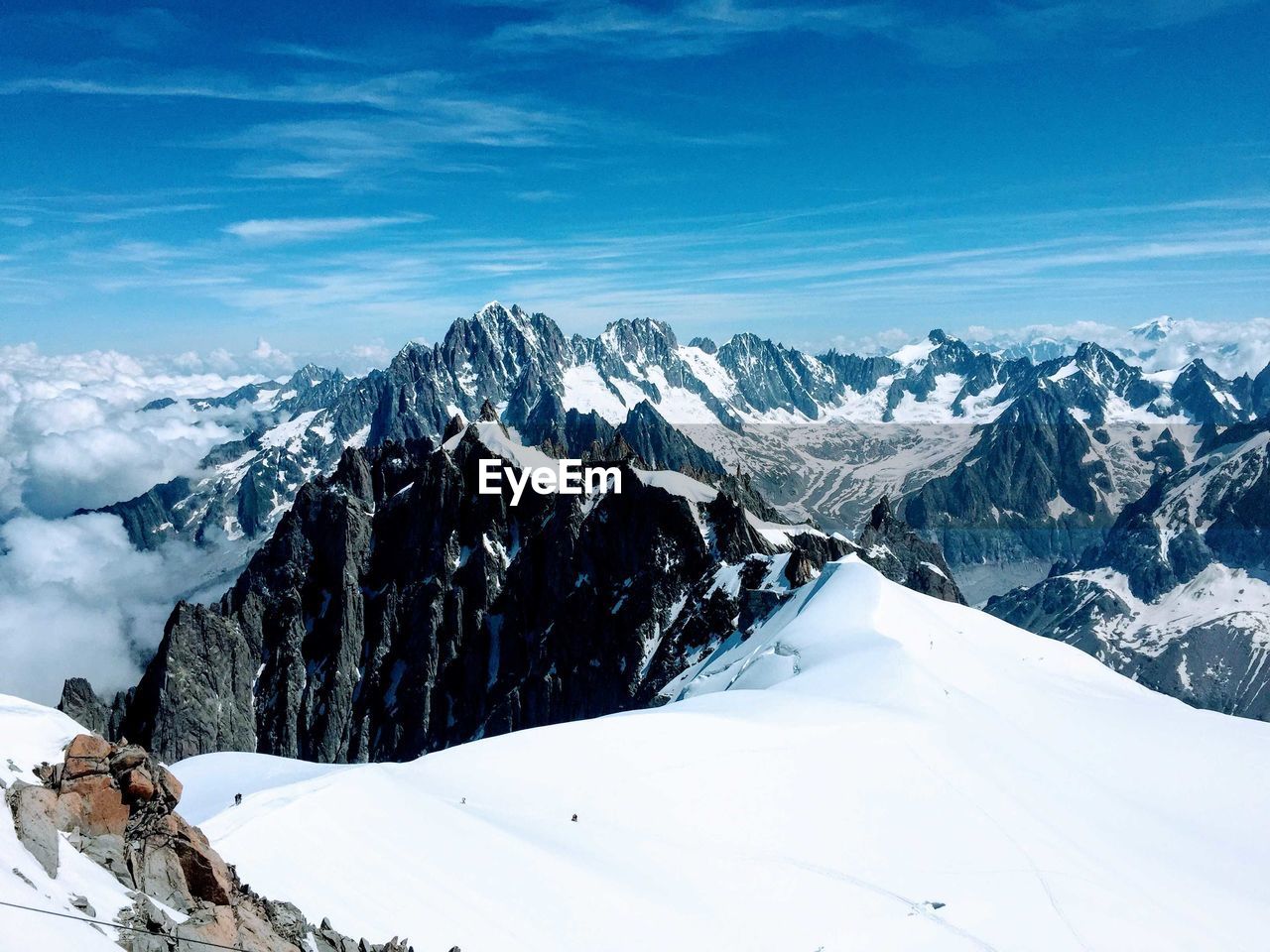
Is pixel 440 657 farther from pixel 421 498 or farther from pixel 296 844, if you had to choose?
pixel 296 844

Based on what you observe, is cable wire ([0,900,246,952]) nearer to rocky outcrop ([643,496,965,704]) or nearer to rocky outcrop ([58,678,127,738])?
rocky outcrop ([643,496,965,704])

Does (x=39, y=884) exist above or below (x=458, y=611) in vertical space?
above

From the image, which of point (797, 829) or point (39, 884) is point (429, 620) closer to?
point (797, 829)

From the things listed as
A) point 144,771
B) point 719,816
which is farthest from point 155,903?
point 719,816

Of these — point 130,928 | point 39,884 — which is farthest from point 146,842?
point 39,884

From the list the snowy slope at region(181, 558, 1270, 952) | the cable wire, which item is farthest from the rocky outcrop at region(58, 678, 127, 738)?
the cable wire

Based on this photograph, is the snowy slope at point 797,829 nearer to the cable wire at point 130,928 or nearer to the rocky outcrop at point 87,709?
the cable wire at point 130,928
